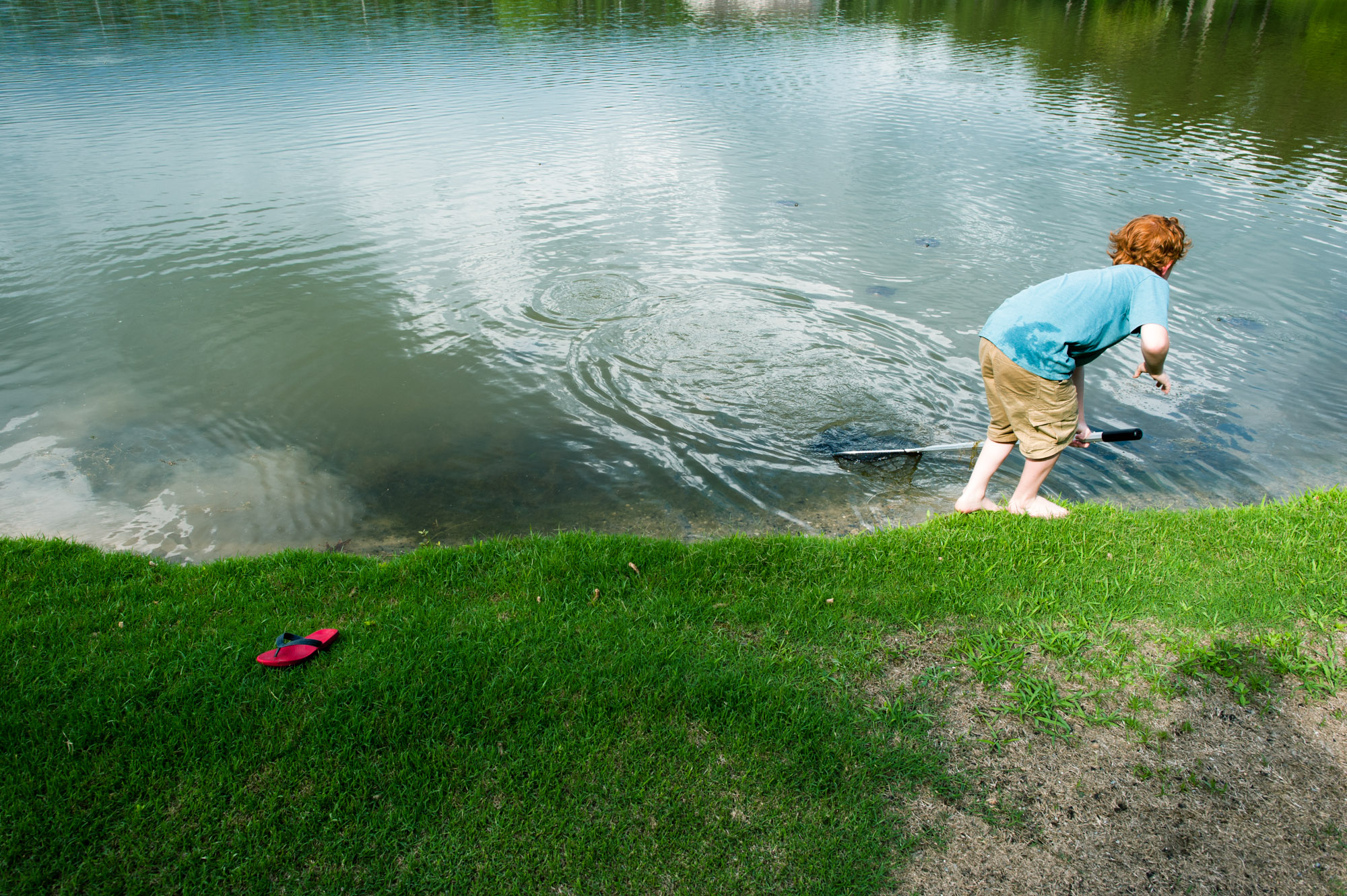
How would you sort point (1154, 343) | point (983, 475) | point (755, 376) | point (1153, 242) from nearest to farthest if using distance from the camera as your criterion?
point (1154, 343)
point (1153, 242)
point (983, 475)
point (755, 376)

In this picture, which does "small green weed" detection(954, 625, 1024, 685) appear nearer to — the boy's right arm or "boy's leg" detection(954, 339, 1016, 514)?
"boy's leg" detection(954, 339, 1016, 514)

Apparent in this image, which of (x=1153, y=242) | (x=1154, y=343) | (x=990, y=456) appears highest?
(x=1153, y=242)

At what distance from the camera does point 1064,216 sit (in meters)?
13.0

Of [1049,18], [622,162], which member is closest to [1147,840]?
[622,162]

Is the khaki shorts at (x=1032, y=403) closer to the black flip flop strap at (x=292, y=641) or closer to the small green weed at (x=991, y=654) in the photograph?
the small green weed at (x=991, y=654)

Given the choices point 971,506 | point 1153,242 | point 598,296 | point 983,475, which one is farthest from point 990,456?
point 598,296

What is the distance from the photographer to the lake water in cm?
666

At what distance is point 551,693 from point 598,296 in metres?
7.07

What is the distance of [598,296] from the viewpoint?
1005cm

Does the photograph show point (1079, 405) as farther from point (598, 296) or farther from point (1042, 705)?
point (598, 296)

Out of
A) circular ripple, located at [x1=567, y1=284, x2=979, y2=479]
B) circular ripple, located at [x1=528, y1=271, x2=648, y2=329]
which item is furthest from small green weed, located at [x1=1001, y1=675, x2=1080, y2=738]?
circular ripple, located at [x1=528, y1=271, x2=648, y2=329]

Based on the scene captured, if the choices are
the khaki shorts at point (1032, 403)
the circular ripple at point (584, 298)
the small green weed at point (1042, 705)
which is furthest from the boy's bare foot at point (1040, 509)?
the circular ripple at point (584, 298)

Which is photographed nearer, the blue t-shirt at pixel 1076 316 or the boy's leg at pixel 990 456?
the blue t-shirt at pixel 1076 316

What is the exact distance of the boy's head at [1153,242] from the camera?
470cm
